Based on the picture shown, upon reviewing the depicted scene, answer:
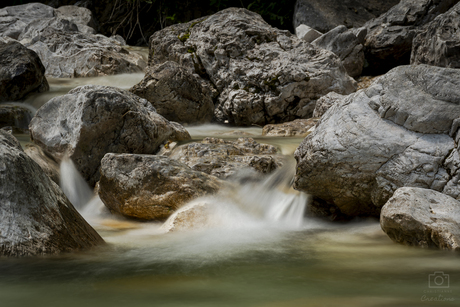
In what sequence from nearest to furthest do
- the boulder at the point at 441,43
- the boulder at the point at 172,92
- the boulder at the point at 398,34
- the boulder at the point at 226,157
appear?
the boulder at the point at 226,157
the boulder at the point at 172,92
the boulder at the point at 441,43
the boulder at the point at 398,34

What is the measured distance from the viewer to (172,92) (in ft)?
24.7

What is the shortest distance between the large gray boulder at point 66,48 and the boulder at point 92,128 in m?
6.03

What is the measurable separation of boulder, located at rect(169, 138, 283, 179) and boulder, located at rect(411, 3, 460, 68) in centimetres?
444

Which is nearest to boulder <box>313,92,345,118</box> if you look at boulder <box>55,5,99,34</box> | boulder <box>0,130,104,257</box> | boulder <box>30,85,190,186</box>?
boulder <box>30,85,190,186</box>

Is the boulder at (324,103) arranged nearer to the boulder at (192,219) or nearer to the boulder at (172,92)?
the boulder at (172,92)

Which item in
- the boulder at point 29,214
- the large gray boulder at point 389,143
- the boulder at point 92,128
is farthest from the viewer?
the boulder at point 92,128

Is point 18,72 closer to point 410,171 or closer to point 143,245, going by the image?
point 143,245

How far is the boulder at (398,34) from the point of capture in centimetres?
1148

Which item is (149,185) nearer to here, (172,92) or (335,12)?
(172,92)

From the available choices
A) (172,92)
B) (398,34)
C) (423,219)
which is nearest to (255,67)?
(172,92)

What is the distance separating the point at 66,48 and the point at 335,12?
8.28 meters

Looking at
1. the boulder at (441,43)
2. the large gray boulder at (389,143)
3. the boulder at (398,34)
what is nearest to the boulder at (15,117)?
the large gray boulder at (389,143)

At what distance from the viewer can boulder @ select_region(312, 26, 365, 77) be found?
1130 cm

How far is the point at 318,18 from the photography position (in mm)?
14062
